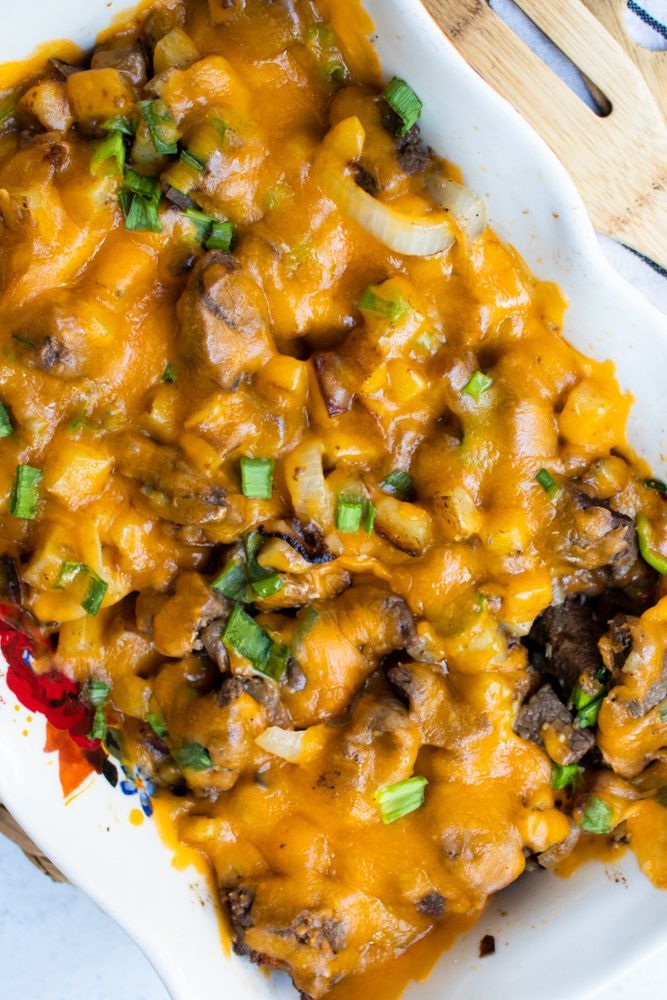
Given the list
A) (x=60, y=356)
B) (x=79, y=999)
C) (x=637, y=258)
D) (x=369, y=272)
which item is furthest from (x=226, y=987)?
(x=637, y=258)

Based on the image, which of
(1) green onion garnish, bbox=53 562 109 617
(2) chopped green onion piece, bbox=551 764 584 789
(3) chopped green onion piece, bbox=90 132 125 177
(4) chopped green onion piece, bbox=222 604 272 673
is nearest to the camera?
(3) chopped green onion piece, bbox=90 132 125 177

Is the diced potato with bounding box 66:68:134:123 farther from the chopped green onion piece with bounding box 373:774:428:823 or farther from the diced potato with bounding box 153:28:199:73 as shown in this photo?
the chopped green onion piece with bounding box 373:774:428:823

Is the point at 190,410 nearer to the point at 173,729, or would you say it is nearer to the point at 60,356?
the point at 60,356

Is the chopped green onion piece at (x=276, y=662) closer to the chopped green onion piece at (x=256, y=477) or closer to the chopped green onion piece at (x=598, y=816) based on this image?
the chopped green onion piece at (x=256, y=477)

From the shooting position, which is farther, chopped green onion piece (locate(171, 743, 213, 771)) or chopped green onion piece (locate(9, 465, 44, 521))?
chopped green onion piece (locate(171, 743, 213, 771))

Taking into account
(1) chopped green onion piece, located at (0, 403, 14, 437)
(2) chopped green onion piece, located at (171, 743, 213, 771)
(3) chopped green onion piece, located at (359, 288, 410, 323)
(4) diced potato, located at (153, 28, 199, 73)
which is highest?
(4) diced potato, located at (153, 28, 199, 73)

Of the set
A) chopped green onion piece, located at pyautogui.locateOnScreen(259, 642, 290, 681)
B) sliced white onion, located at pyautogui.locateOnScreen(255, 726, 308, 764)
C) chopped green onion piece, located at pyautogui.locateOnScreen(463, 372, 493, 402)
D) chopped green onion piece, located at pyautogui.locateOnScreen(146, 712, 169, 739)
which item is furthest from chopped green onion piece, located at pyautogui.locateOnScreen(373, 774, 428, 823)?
chopped green onion piece, located at pyautogui.locateOnScreen(463, 372, 493, 402)
